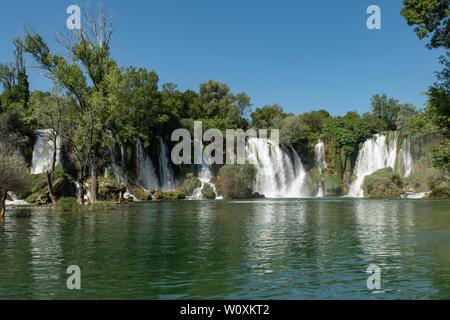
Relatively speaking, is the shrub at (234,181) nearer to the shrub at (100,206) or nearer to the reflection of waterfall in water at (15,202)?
the shrub at (100,206)

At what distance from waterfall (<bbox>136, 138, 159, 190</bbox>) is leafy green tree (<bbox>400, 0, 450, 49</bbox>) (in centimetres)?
4541

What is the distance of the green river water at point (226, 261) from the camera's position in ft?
33.6

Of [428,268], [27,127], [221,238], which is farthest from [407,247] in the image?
[27,127]

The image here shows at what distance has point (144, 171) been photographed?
65.5 m

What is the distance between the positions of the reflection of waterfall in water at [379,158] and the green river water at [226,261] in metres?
54.3

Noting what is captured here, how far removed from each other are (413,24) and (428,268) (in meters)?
18.1

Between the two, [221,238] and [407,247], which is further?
[221,238]

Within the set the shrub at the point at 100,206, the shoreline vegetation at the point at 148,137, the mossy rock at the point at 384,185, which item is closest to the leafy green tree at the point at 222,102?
the shoreline vegetation at the point at 148,137

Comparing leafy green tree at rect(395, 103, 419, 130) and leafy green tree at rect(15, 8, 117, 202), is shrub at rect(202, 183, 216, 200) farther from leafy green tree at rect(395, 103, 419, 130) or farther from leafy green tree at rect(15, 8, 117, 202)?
leafy green tree at rect(395, 103, 419, 130)

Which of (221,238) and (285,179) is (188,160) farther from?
(221,238)

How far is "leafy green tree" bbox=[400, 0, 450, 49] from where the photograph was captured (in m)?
24.9

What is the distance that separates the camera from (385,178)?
6675 centimetres

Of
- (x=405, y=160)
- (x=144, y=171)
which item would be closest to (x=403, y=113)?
(x=405, y=160)

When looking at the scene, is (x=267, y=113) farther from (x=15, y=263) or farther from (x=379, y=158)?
(x=15, y=263)
